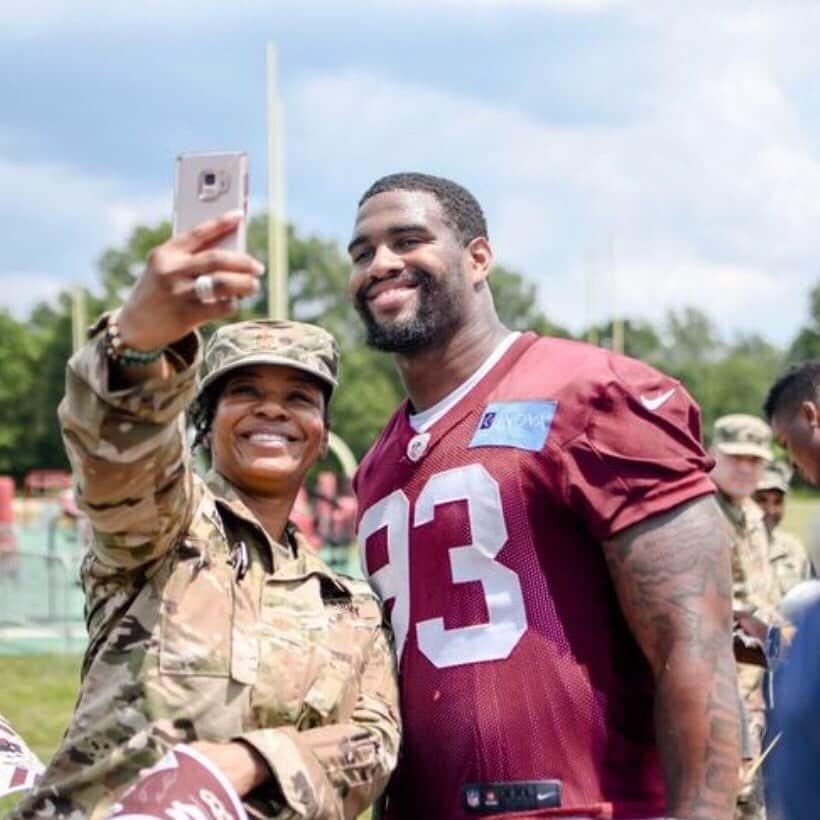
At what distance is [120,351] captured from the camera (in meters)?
2.49

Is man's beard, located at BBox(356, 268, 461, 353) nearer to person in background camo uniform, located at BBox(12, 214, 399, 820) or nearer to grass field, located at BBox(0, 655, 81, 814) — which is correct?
person in background camo uniform, located at BBox(12, 214, 399, 820)

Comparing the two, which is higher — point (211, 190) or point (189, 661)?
point (211, 190)

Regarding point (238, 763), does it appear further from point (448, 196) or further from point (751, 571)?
point (751, 571)

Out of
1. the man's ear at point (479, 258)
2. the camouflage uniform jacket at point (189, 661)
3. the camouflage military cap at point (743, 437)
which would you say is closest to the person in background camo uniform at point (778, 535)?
the camouflage military cap at point (743, 437)

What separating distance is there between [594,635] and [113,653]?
3.41ft

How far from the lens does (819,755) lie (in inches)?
75.1

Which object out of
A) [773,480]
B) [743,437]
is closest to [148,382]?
[743,437]

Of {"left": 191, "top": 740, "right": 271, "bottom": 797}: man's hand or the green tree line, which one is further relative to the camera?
the green tree line

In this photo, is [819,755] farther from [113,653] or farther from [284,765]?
[113,653]

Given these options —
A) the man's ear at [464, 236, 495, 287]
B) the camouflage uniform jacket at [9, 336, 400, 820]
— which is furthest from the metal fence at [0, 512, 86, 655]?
the camouflage uniform jacket at [9, 336, 400, 820]

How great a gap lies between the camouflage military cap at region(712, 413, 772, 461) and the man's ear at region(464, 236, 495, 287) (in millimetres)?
4193

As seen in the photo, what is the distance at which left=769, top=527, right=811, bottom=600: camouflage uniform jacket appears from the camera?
8572 mm

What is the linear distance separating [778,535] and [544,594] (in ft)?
21.5

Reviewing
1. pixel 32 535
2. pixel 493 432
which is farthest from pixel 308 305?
pixel 493 432
